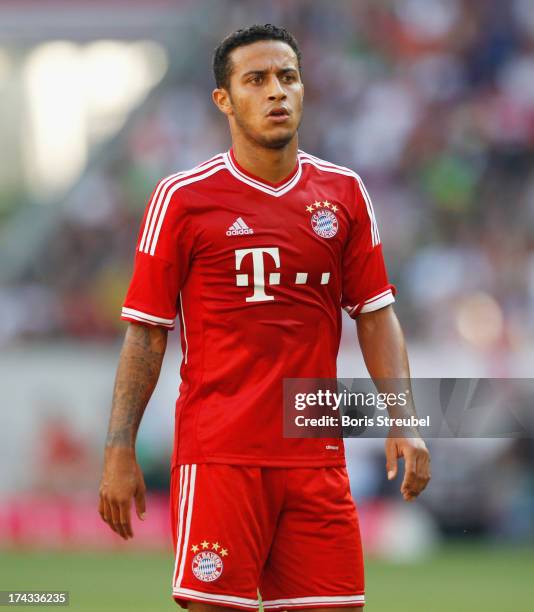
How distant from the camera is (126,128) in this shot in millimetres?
17875

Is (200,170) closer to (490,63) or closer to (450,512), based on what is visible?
(450,512)

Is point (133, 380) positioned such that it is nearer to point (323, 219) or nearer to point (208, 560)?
point (208, 560)

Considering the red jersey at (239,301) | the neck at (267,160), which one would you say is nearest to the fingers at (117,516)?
the red jersey at (239,301)

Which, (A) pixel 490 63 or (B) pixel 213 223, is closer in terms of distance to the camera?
(B) pixel 213 223

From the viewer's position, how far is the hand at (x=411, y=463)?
5.01m

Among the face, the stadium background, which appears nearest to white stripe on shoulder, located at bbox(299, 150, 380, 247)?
the face

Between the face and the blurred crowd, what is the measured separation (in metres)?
8.86

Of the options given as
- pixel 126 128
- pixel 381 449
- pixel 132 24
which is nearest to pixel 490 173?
pixel 381 449

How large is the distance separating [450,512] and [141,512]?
9.97 metres

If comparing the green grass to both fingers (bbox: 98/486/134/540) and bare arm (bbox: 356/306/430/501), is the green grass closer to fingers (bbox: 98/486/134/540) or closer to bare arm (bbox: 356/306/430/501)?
bare arm (bbox: 356/306/430/501)

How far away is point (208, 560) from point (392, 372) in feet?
3.16

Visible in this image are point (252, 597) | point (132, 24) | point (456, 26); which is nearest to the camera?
point (252, 597)

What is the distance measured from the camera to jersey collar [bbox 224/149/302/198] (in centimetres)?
A: 515

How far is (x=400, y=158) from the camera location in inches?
627
